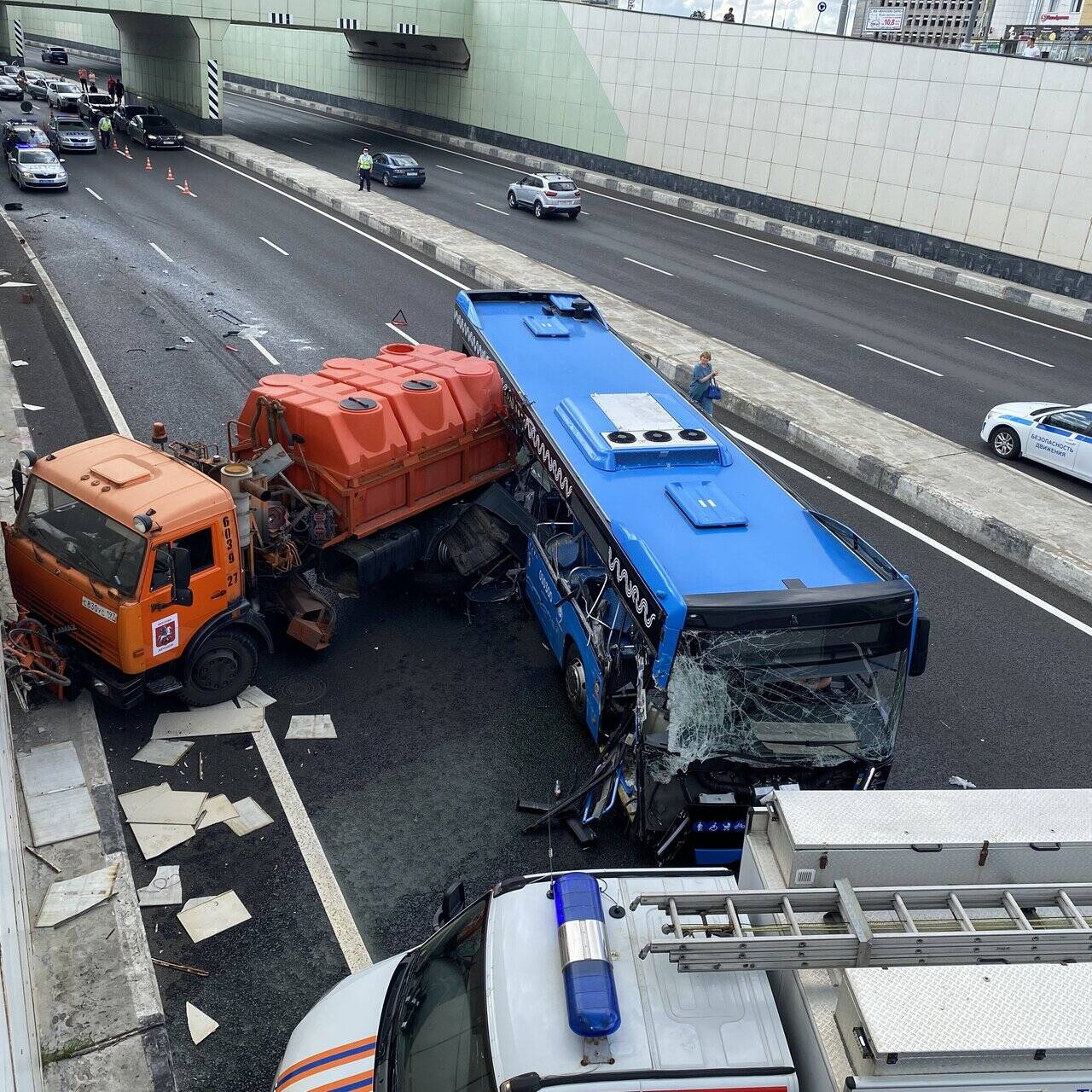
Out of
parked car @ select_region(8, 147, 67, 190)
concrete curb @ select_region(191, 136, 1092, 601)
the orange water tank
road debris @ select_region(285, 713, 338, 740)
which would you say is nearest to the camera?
road debris @ select_region(285, 713, 338, 740)

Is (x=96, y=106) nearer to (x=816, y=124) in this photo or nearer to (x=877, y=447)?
(x=816, y=124)

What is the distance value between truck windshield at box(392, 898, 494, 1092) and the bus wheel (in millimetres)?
3957

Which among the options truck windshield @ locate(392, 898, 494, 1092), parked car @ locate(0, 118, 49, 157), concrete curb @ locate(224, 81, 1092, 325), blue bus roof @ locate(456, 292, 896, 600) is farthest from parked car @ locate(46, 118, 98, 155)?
truck windshield @ locate(392, 898, 494, 1092)

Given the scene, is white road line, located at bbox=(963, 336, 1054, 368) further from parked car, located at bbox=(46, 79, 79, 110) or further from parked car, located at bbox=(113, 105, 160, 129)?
parked car, located at bbox=(46, 79, 79, 110)

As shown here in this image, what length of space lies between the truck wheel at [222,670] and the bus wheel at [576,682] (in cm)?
302

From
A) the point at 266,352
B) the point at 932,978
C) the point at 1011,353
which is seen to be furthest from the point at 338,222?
the point at 932,978

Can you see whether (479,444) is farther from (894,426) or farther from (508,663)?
(894,426)

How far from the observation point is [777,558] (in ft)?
26.0

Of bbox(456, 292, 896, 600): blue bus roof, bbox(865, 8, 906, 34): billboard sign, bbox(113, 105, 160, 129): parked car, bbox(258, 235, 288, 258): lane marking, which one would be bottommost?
bbox(258, 235, 288, 258): lane marking

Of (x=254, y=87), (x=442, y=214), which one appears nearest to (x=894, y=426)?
(x=442, y=214)

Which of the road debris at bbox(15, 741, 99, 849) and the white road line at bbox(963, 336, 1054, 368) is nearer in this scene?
the road debris at bbox(15, 741, 99, 849)

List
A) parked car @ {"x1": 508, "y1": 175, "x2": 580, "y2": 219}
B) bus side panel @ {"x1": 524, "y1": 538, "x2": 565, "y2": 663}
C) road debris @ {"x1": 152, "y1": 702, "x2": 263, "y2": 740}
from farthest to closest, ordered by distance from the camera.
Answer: parked car @ {"x1": 508, "y1": 175, "x2": 580, "y2": 219}
bus side panel @ {"x1": 524, "y1": 538, "x2": 565, "y2": 663}
road debris @ {"x1": 152, "y1": 702, "x2": 263, "y2": 740}

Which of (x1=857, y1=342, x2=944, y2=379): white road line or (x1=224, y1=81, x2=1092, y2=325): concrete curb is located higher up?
(x1=224, y1=81, x2=1092, y2=325): concrete curb

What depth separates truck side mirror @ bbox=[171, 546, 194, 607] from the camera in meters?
8.32
